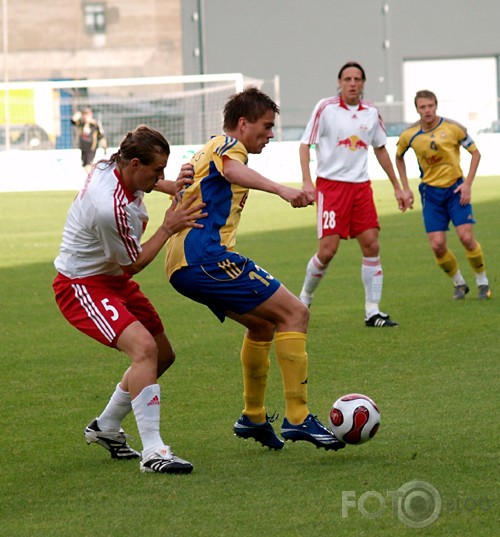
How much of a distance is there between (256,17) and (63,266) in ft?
145

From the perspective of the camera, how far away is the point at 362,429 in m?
5.61

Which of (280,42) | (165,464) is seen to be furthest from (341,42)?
(165,464)

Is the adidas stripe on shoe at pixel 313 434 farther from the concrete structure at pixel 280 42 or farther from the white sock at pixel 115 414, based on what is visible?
the concrete structure at pixel 280 42

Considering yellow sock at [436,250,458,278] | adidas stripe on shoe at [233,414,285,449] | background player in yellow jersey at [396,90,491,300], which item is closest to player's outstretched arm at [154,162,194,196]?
adidas stripe on shoe at [233,414,285,449]

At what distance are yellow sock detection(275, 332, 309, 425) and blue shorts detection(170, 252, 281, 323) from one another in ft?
0.76

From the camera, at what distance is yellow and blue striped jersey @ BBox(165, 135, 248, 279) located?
5.78 m

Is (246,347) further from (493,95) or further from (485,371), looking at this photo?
(493,95)

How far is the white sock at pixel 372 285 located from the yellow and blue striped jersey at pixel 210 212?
13.6ft

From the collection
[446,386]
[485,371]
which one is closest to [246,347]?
[446,386]

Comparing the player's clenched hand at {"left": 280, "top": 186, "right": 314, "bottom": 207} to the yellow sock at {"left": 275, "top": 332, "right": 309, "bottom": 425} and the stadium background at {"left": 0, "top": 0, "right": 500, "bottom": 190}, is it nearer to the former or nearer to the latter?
the yellow sock at {"left": 275, "top": 332, "right": 309, "bottom": 425}

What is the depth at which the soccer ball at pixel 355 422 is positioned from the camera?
561 centimetres

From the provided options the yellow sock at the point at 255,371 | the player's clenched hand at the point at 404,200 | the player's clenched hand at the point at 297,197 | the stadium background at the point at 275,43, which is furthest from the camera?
the stadium background at the point at 275,43

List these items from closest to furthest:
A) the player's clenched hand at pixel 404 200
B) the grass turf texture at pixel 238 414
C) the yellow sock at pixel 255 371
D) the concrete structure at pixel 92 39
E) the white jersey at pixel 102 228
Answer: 1. the grass turf texture at pixel 238 414
2. the white jersey at pixel 102 228
3. the yellow sock at pixel 255 371
4. the player's clenched hand at pixel 404 200
5. the concrete structure at pixel 92 39

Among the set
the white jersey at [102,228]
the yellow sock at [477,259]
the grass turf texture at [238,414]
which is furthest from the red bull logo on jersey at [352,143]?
the white jersey at [102,228]
